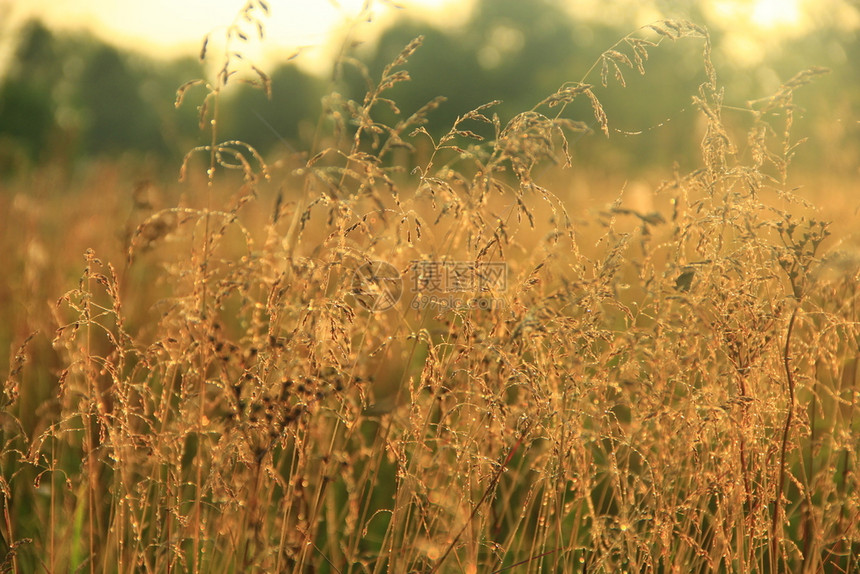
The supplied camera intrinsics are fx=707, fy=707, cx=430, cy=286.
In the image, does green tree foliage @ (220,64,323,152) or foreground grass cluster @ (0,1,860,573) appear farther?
green tree foliage @ (220,64,323,152)

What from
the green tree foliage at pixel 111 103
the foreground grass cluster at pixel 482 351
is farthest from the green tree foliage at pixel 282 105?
the foreground grass cluster at pixel 482 351

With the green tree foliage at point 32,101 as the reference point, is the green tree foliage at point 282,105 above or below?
above

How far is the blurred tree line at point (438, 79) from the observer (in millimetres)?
25156

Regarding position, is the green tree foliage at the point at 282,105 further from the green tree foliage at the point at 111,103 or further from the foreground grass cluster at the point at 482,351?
the foreground grass cluster at the point at 482,351

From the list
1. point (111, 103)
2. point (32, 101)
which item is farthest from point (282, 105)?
point (111, 103)

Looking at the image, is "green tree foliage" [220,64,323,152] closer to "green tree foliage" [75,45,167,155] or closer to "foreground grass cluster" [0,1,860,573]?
"green tree foliage" [75,45,167,155]

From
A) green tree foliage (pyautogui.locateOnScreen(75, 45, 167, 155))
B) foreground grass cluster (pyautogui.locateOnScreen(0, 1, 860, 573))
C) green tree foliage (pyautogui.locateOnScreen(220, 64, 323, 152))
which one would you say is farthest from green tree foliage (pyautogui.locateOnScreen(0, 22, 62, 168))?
foreground grass cluster (pyautogui.locateOnScreen(0, 1, 860, 573))

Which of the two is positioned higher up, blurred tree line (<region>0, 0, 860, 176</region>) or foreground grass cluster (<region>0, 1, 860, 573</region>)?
blurred tree line (<region>0, 0, 860, 176</region>)

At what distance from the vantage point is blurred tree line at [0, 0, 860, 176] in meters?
25.2

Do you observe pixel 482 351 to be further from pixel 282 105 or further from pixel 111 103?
pixel 111 103

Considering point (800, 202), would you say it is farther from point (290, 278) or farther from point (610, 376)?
point (290, 278)

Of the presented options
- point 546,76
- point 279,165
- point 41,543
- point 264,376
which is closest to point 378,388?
point 41,543

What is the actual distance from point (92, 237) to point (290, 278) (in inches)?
162

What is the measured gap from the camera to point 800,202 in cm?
160
